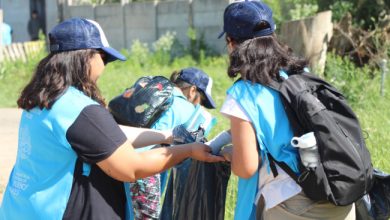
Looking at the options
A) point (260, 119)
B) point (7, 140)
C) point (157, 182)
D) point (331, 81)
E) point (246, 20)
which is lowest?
point (7, 140)

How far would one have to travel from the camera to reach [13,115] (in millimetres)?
10852

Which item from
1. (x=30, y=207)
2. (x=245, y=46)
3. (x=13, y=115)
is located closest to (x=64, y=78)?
(x=30, y=207)

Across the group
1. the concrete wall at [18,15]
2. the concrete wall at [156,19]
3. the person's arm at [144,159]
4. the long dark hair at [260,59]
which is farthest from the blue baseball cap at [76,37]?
the concrete wall at [18,15]

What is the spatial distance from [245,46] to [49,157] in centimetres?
91

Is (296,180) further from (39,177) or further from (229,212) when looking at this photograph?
(229,212)

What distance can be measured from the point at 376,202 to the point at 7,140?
22.5ft

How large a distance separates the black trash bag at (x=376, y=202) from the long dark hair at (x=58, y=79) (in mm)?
1278

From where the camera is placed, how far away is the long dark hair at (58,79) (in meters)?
2.64

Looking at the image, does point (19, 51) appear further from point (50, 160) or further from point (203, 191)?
point (50, 160)

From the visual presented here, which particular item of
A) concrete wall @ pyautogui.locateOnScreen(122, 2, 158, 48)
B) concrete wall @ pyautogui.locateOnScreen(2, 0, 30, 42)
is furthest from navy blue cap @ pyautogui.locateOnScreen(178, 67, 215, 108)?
concrete wall @ pyautogui.locateOnScreen(2, 0, 30, 42)

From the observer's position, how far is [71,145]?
2559mm

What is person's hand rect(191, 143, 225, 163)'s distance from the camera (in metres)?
2.89

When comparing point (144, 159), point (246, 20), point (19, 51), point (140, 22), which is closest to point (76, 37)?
point (144, 159)

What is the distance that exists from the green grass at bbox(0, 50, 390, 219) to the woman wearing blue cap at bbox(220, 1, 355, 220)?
1302mm
